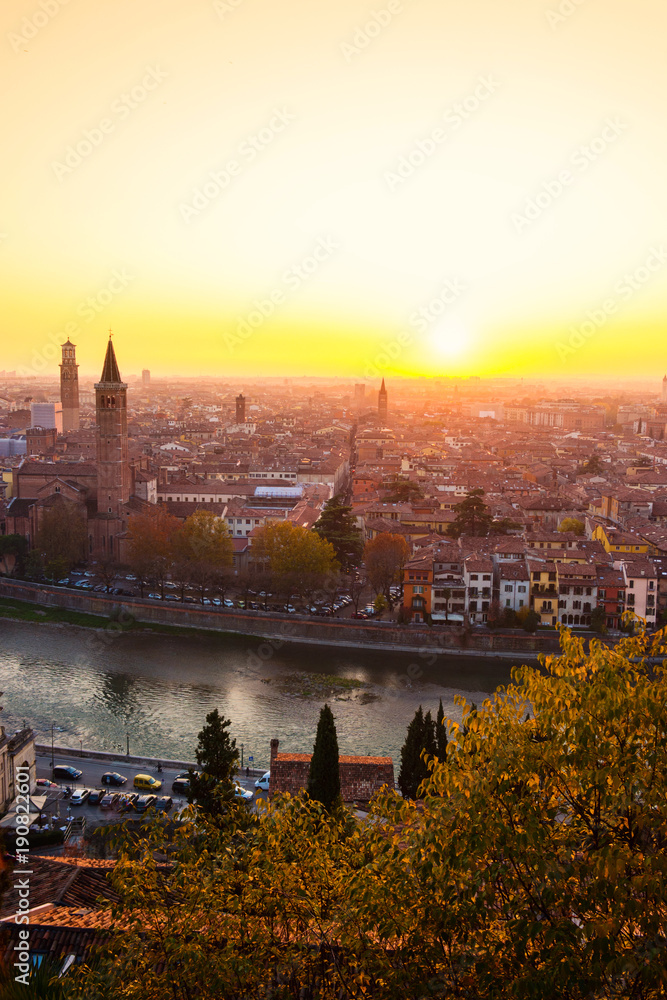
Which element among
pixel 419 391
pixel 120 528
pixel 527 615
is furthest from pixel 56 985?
pixel 419 391

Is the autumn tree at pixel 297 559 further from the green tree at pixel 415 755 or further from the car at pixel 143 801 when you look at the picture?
the car at pixel 143 801

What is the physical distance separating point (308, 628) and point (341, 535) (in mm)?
3004

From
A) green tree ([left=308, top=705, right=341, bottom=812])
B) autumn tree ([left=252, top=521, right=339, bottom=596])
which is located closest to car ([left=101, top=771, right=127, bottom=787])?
green tree ([left=308, top=705, right=341, bottom=812])

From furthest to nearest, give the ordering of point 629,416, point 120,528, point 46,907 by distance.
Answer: point 629,416
point 120,528
point 46,907

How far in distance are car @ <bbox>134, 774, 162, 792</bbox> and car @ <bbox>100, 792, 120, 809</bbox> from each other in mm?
268

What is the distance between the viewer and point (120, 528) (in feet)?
50.5

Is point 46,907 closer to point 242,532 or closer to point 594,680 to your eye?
point 594,680

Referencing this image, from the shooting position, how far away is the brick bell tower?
15695 mm

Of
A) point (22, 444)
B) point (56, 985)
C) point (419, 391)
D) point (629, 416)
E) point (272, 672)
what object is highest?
point (419, 391)

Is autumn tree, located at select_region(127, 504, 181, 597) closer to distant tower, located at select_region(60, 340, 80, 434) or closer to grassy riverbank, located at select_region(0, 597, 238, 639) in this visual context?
grassy riverbank, located at select_region(0, 597, 238, 639)

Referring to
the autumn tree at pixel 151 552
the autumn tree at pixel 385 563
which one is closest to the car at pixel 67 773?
the autumn tree at pixel 151 552

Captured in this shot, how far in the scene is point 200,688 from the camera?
9875mm

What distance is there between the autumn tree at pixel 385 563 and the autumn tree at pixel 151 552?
3409 millimetres

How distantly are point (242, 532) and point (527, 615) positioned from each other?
6469mm
